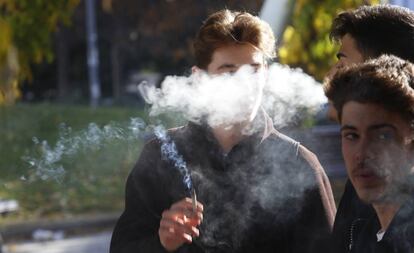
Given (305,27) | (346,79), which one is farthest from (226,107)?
(305,27)

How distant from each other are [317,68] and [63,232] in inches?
168

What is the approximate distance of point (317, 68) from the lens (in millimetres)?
7875

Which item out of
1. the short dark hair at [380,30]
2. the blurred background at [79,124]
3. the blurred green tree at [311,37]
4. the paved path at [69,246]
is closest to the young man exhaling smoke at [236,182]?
the short dark hair at [380,30]

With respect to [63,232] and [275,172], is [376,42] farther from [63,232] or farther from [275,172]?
[63,232]

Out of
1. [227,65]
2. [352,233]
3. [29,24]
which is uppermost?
[227,65]

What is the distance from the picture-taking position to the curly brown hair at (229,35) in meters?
2.44

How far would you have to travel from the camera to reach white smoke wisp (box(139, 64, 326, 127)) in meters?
2.40

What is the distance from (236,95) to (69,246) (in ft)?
25.3

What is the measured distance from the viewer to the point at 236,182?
8.02ft

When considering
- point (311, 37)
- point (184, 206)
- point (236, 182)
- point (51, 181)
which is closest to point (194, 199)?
point (184, 206)

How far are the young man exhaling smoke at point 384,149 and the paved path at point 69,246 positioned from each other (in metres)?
7.58

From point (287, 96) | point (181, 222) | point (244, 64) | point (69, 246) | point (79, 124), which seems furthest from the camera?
point (79, 124)

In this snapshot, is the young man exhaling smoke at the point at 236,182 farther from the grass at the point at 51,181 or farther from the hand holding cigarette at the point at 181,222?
the grass at the point at 51,181

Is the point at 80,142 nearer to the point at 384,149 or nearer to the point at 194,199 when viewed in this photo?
the point at 194,199
